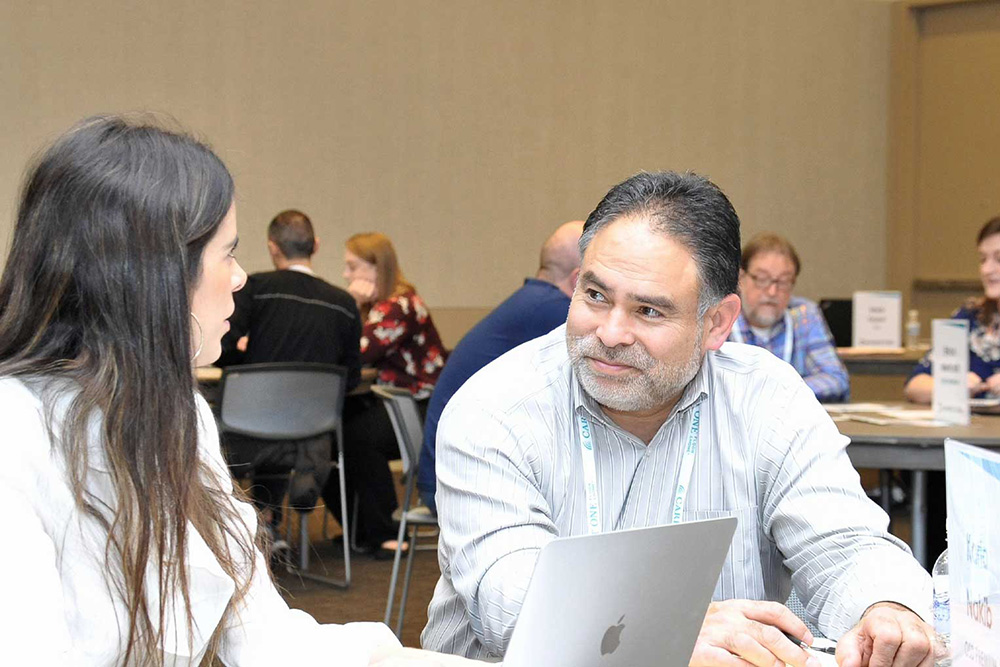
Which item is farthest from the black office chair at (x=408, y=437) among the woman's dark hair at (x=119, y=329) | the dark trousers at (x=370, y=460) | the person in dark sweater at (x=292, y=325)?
the woman's dark hair at (x=119, y=329)

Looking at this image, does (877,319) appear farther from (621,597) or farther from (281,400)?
(621,597)

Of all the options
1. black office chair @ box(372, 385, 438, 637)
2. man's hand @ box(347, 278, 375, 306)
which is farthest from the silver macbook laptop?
man's hand @ box(347, 278, 375, 306)

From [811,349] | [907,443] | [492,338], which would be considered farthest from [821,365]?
[492,338]

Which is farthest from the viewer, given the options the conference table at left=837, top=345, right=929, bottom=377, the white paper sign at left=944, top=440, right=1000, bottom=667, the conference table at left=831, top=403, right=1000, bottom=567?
the conference table at left=837, top=345, right=929, bottom=377

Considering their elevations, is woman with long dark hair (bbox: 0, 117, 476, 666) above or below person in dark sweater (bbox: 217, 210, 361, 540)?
above

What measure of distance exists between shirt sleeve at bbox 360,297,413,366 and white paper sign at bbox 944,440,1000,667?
4870 millimetres

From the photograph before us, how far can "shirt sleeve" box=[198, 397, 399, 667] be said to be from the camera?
1515 millimetres

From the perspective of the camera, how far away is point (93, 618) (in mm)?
1283

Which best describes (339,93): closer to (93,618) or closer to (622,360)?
(622,360)

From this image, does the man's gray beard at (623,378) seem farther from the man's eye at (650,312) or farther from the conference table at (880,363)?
the conference table at (880,363)

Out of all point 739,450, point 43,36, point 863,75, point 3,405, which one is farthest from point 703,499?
point 863,75

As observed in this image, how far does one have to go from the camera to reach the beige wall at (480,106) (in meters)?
7.18

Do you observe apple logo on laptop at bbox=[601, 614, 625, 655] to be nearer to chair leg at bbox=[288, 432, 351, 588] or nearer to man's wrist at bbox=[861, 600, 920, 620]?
man's wrist at bbox=[861, 600, 920, 620]

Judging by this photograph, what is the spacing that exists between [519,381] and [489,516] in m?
0.26
